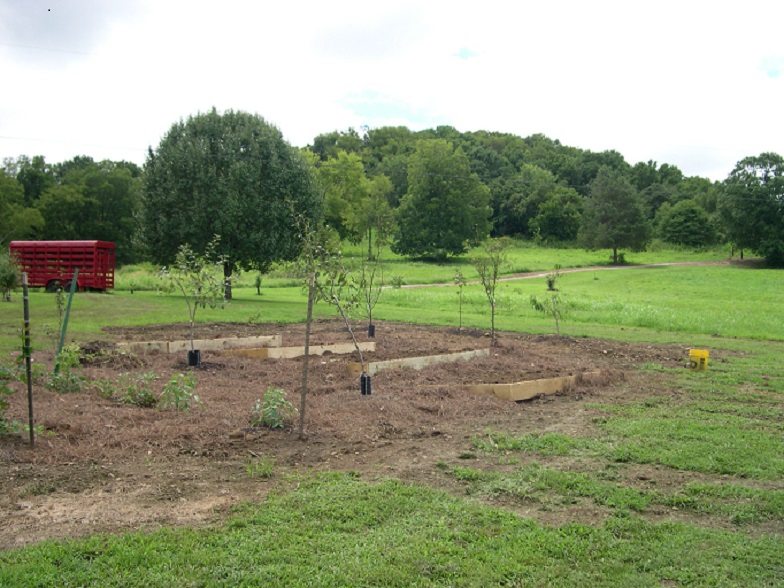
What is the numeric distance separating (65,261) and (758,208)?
5014 centimetres

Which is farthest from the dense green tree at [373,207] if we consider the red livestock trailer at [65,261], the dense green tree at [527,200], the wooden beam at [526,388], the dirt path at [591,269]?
the wooden beam at [526,388]

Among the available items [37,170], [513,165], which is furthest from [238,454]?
[513,165]

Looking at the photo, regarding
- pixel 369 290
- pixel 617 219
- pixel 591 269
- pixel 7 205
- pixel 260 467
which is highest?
pixel 617 219

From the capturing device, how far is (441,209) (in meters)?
61.3

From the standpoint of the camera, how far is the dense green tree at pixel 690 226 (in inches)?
2628

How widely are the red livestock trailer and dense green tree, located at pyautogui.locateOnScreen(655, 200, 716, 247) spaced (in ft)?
185

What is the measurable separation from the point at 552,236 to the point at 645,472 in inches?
2778

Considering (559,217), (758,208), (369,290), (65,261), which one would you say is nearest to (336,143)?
(559,217)

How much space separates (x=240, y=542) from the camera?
418 centimetres

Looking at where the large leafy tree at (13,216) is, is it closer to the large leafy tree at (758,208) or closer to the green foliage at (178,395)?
the green foliage at (178,395)

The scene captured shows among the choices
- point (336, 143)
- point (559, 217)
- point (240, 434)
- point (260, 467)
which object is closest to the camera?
point (260, 467)

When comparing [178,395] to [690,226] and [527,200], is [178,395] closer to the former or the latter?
[690,226]

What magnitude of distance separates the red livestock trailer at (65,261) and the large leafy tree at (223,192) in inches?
234

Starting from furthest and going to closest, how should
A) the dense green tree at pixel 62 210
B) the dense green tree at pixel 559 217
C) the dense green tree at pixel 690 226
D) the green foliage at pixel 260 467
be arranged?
the dense green tree at pixel 559 217 → the dense green tree at pixel 690 226 → the dense green tree at pixel 62 210 → the green foliage at pixel 260 467
